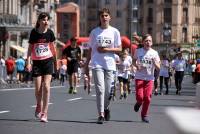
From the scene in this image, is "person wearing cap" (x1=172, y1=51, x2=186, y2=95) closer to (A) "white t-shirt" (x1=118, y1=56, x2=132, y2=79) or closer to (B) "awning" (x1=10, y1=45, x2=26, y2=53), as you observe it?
(A) "white t-shirt" (x1=118, y1=56, x2=132, y2=79)

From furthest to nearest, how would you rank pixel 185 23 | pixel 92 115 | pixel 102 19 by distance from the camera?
pixel 185 23, pixel 92 115, pixel 102 19

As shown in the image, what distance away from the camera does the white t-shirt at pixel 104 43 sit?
12320mm

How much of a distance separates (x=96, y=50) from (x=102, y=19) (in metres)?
0.55

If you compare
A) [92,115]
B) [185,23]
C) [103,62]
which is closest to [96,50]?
[103,62]

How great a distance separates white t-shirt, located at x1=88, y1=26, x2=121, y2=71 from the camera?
12.3 metres

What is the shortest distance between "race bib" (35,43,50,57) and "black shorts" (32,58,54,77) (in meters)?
0.11

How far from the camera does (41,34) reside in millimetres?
12531

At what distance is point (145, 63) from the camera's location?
1379 centimetres

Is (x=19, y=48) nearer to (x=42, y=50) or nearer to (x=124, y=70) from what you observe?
(x=124, y=70)

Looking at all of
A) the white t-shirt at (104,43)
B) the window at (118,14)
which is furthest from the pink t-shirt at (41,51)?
the window at (118,14)

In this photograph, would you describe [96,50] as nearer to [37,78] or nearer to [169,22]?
[37,78]

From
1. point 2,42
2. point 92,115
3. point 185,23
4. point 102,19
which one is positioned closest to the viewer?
point 102,19

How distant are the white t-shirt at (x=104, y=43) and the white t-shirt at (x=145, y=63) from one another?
1.25 m

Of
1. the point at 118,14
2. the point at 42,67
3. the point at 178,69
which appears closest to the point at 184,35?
the point at 118,14
